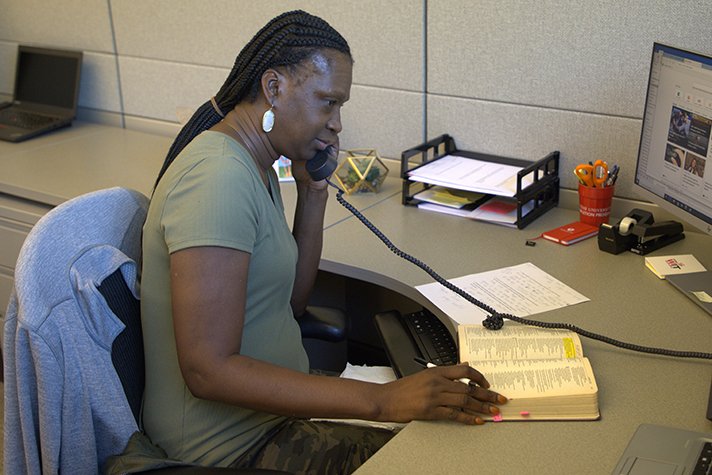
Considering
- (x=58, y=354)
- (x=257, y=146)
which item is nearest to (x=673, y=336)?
(x=257, y=146)

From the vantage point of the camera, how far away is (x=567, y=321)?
110cm

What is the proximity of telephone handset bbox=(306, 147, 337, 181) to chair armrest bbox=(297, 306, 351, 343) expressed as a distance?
0.30m

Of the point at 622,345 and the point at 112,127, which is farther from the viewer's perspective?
the point at 112,127

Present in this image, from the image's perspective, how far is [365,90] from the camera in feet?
6.32

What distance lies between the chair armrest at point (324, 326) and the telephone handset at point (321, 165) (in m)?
0.30

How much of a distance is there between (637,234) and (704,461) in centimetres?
72

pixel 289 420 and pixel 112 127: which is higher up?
pixel 112 127

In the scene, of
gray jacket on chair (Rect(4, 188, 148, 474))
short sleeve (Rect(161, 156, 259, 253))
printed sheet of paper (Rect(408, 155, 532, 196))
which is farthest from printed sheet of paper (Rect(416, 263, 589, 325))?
gray jacket on chair (Rect(4, 188, 148, 474))

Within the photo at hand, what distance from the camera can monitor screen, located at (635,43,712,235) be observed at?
1153 millimetres

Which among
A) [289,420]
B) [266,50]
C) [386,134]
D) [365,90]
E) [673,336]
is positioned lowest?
→ [289,420]

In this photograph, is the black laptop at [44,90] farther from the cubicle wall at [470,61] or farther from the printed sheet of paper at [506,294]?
the printed sheet of paper at [506,294]

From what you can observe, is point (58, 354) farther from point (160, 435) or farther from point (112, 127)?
point (112, 127)

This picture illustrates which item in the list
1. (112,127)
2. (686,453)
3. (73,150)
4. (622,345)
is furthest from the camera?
(112,127)

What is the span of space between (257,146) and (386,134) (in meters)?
0.92
